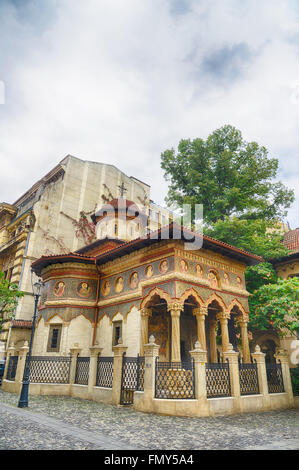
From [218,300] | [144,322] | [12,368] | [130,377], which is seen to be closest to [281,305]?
[218,300]

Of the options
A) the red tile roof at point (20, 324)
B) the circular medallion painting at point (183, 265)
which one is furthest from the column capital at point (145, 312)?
the red tile roof at point (20, 324)

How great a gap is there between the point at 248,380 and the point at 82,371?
6.74 meters

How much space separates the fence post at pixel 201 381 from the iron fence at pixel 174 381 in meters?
0.14

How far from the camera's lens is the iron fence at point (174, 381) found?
369 inches

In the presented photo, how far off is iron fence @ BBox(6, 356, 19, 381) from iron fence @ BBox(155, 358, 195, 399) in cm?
795

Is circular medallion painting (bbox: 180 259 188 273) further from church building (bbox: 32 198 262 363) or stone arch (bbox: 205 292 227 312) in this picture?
stone arch (bbox: 205 292 227 312)

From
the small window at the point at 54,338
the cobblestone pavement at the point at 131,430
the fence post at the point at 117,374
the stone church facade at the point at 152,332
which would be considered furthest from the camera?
the small window at the point at 54,338

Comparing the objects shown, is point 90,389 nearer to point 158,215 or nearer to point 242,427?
point 242,427

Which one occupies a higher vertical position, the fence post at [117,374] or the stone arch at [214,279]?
the stone arch at [214,279]

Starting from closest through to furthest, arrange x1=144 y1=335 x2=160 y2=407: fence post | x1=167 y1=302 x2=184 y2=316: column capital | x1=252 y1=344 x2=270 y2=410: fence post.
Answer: x1=144 y1=335 x2=160 y2=407: fence post
x1=252 y1=344 x2=270 y2=410: fence post
x1=167 y1=302 x2=184 y2=316: column capital

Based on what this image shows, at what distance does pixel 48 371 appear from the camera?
13.6m

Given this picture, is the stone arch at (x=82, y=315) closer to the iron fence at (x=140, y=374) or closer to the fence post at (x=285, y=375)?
the iron fence at (x=140, y=374)

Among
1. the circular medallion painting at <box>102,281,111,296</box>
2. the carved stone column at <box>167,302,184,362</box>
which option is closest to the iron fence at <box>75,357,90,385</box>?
the carved stone column at <box>167,302,184,362</box>

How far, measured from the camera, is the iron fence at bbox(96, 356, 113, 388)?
11.4 metres
